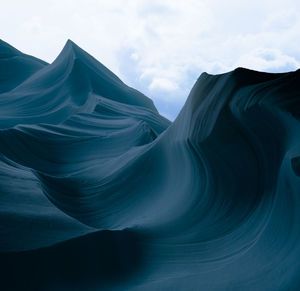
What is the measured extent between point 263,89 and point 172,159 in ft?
2.35

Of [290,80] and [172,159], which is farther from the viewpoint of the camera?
[172,159]

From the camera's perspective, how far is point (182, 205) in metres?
2.15

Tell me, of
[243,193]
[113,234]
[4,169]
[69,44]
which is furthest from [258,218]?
[69,44]

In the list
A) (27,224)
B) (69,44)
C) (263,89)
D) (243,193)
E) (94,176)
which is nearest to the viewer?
(27,224)

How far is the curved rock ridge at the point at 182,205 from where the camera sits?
1.55 meters

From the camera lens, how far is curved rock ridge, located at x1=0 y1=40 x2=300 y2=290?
155 cm

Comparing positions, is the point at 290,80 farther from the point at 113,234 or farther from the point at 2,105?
the point at 2,105

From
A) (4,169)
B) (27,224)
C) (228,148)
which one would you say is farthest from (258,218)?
(4,169)

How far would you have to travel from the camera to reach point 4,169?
2.32 metres

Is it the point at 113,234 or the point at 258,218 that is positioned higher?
the point at 258,218

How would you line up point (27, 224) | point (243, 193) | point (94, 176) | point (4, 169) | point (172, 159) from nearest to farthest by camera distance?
point (27, 224) → point (243, 193) → point (4, 169) → point (172, 159) → point (94, 176)

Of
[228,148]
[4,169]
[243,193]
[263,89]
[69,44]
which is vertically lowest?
[4,169]

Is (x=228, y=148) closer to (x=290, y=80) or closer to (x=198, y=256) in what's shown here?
(x=290, y=80)

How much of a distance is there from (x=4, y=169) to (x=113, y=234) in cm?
85
